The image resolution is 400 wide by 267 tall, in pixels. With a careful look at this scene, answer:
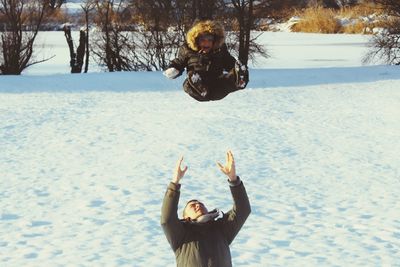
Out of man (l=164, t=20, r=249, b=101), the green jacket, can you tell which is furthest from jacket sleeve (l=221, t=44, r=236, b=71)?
the green jacket

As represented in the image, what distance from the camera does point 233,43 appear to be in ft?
97.7

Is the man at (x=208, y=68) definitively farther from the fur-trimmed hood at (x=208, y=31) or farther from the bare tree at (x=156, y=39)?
the bare tree at (x=156, y=39)

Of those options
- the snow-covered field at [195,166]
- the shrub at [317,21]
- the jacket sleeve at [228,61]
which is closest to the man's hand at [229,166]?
the jacket sleeve at [228,61]

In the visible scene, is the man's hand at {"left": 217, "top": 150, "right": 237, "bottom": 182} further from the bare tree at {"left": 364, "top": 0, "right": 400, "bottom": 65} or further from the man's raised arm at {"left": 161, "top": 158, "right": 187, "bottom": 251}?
the bare tree at {"left": 364, "top": 0, "right": 400, "bottom": 65}

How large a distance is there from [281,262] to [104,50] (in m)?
23.3

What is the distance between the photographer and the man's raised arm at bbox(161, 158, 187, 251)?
15.1ft

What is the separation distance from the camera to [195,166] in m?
13.2

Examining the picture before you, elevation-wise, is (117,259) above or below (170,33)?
below

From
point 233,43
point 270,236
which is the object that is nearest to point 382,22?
point 233,43

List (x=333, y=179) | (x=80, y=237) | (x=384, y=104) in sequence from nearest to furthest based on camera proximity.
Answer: (x=80, y=237)
(x=333, y=179)
(x=384, y=104)

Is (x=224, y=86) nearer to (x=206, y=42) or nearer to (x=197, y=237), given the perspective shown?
(x=206, y=42)

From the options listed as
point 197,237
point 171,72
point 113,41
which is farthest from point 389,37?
point 197,237

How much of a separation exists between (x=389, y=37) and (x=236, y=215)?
2921cm

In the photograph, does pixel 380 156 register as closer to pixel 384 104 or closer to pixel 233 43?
pixel 384 104
